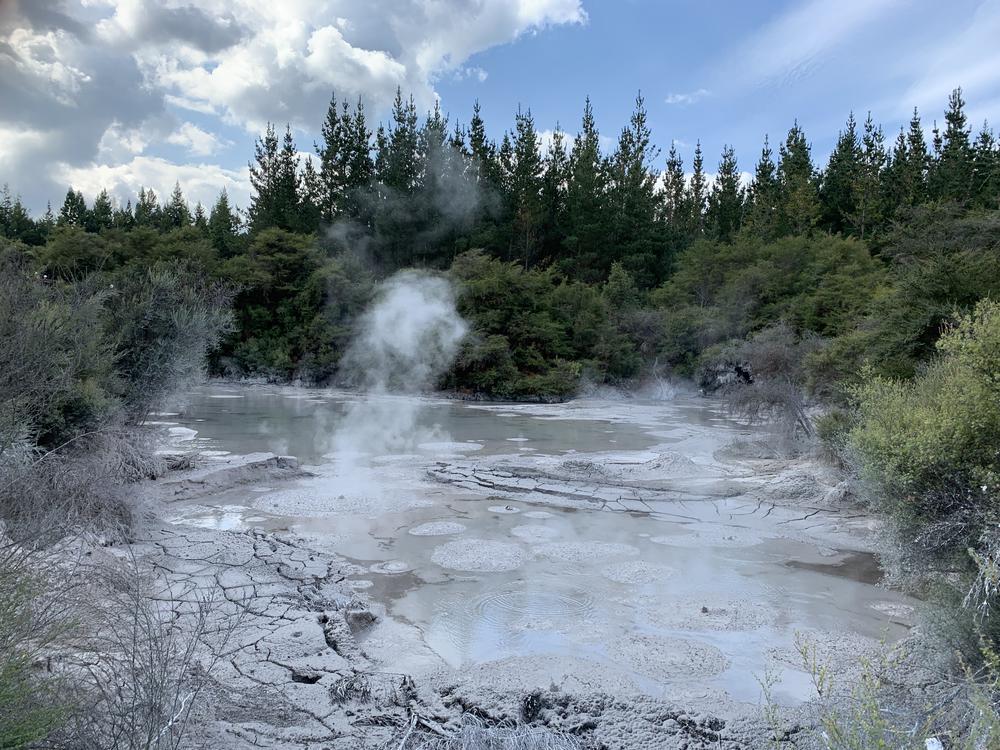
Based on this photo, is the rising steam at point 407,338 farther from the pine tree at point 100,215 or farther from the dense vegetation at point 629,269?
the pine tree at point 100,215

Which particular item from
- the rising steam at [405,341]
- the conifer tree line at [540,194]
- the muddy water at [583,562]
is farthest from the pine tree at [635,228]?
the muddy water at [583,562]

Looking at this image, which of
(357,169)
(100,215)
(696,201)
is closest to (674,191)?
(696,201)

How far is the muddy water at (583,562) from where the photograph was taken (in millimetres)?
4953

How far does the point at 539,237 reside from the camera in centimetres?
4038

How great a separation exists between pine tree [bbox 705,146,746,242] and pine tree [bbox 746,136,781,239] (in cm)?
87

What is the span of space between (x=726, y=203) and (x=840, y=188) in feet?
24.2

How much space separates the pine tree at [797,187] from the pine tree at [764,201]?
399 mm

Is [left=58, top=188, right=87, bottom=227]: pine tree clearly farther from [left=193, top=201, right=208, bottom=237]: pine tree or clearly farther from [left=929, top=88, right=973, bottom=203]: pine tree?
[left=929, top=88, right=973, bottom=203]: pine tree

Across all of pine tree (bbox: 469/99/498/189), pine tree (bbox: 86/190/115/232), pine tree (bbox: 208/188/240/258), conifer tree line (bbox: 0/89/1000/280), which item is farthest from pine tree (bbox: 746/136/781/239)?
pine tree (bbox: 86/190/115/232)

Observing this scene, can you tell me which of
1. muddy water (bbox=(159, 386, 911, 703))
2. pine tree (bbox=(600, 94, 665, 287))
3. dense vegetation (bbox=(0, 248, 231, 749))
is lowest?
muddy water (bbox=(159, 386, 911, 703))

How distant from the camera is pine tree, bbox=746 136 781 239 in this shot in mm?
39375

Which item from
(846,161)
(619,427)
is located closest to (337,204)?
(619,427)

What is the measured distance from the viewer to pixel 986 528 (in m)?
4.35

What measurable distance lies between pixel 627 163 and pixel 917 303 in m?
35.8
